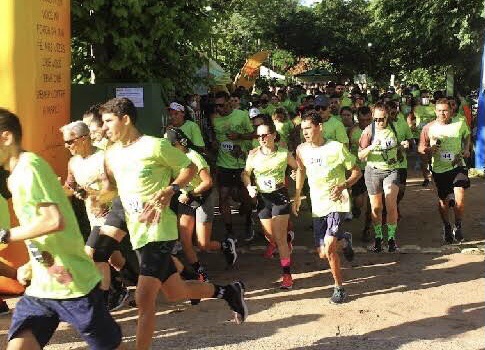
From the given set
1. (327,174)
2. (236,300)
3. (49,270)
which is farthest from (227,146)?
(49,270)

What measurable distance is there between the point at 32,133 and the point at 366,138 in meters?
3.97

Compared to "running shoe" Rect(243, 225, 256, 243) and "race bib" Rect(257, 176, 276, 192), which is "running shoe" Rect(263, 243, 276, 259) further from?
"race bib" Rect(257, 176, 276, 192)

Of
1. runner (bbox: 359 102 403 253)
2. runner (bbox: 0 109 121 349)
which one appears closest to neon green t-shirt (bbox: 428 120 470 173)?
runner (bbox: 359 102 403 253)

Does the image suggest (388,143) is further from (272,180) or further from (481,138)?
(481,138)

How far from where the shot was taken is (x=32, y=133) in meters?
6.72

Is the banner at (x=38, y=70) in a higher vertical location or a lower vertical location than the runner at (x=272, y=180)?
higher

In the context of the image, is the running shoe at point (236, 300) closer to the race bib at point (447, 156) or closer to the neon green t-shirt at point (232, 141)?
the neon green t-shirt at point (232, 141)

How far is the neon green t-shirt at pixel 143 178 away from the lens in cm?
462

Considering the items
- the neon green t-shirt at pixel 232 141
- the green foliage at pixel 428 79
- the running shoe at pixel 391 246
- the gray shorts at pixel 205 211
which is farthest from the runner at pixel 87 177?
the green foliage at pixel 428 79

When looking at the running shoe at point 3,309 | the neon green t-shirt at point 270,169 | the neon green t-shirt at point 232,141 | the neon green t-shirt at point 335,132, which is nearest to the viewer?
the running shoe at point 3,309

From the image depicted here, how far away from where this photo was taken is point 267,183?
23.7 ft

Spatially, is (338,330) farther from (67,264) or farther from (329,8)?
(329,8)

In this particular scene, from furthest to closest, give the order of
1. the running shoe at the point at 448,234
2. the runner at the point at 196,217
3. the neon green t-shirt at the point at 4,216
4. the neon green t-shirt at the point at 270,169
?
1. the running shoe at the point at 448,234
2. the neon green t-shirt at the point at 270,169
3. the runner at the point at 196,217
4. the neon green t-shirt at the point at 4,216

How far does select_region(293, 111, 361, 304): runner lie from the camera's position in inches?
252
